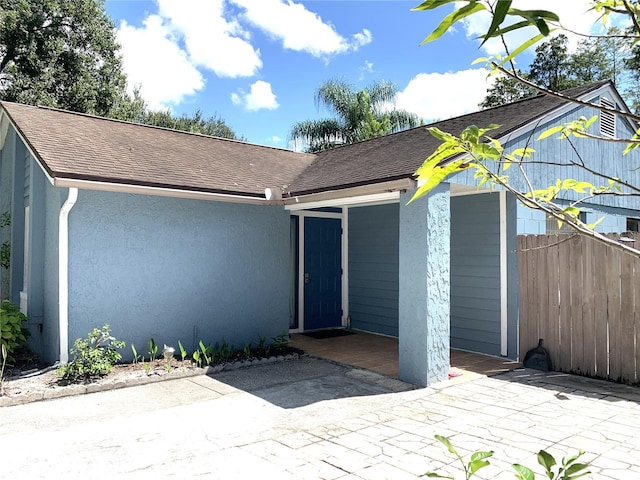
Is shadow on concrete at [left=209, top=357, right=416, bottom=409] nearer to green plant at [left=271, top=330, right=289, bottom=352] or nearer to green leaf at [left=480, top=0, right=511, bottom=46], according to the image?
green plant at [left=271, top=330, right=289, bottom=352]

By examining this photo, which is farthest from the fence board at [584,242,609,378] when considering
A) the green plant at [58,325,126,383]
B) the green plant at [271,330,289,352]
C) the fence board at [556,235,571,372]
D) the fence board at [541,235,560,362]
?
the green plant at [58,325,126,383]

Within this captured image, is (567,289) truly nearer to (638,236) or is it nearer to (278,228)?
(638,236)

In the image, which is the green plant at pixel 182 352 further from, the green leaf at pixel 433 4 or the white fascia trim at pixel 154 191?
the green leaf at pixel 433 4

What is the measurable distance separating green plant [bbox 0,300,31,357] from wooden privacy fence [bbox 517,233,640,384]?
7.31 m

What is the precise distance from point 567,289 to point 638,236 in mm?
1186

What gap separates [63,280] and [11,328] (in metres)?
1.10

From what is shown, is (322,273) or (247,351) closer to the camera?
(247,351)

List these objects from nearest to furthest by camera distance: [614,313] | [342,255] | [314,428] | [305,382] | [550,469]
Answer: [550,469] → [314,428] → [614,313] → [305,382] → [342,255]

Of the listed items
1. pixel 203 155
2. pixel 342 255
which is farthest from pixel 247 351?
pixel 203 155

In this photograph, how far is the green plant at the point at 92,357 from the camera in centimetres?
620

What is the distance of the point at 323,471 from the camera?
12.7 ft

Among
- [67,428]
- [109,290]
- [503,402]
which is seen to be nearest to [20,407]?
[67,428]

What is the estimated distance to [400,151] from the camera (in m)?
8.30

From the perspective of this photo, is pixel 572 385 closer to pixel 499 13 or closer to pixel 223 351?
pixel 223 351
